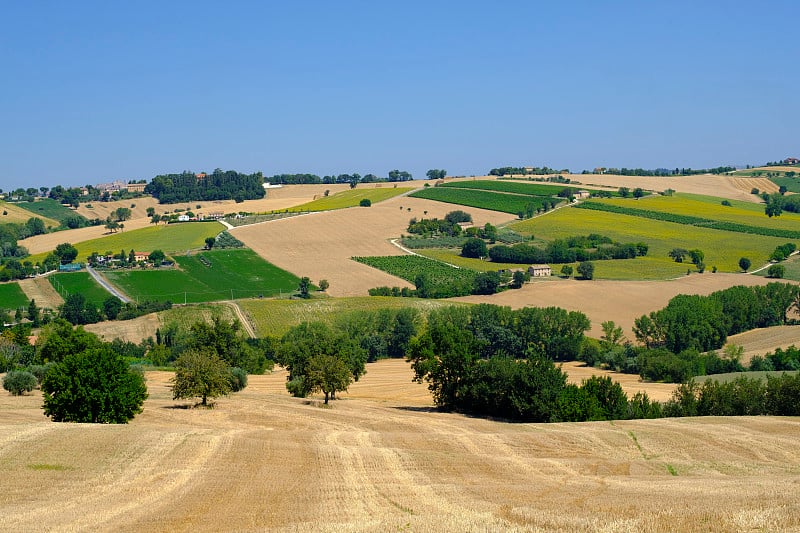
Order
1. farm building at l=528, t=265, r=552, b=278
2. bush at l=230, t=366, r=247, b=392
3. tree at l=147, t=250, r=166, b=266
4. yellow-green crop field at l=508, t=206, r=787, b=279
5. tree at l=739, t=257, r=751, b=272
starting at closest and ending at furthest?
bush at l=230, t=366, r=247, b=392 < farm building at l=528, t=265, r=552, b=278 < tree at l=739, t=257, r=751, b=272 < yellow-green crop field at l=508, t=206, r=787, b=279 < tree at l=147, t=250, r=166, b=266

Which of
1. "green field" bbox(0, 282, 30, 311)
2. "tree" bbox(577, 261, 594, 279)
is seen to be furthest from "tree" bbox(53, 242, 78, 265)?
"tree" bbox(577, 261, 594, 279)

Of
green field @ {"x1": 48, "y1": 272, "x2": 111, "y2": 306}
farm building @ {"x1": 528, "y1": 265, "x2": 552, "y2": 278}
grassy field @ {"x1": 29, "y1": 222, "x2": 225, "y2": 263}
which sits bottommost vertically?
green field @ {"x1": 48, "y1": 272, "x2": 111, "y2": 306}

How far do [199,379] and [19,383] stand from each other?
55.5ft

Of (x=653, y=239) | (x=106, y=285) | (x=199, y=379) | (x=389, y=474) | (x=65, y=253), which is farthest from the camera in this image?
(x=653, y=239)

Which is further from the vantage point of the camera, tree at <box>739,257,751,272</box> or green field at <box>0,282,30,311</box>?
tree at <box>739,257,751,272</box>

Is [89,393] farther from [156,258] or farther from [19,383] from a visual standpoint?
[156,258]

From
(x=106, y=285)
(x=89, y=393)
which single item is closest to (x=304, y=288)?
(x=106, y=285)

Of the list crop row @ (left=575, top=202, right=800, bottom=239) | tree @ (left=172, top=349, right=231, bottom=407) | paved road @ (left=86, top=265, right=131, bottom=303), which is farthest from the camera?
crop row @ (left=575, top=202, right=800, bottom=239)

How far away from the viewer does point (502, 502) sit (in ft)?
113

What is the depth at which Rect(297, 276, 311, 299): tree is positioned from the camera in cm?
13996

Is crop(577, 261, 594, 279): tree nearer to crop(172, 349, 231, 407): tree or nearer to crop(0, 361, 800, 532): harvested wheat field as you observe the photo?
crop(0, 361, 800, 532): harvested wheat field

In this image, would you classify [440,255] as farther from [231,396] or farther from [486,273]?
[231,396]

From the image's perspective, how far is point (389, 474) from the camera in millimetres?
40188

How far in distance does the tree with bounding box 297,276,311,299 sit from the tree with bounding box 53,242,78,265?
4771 centimetres
